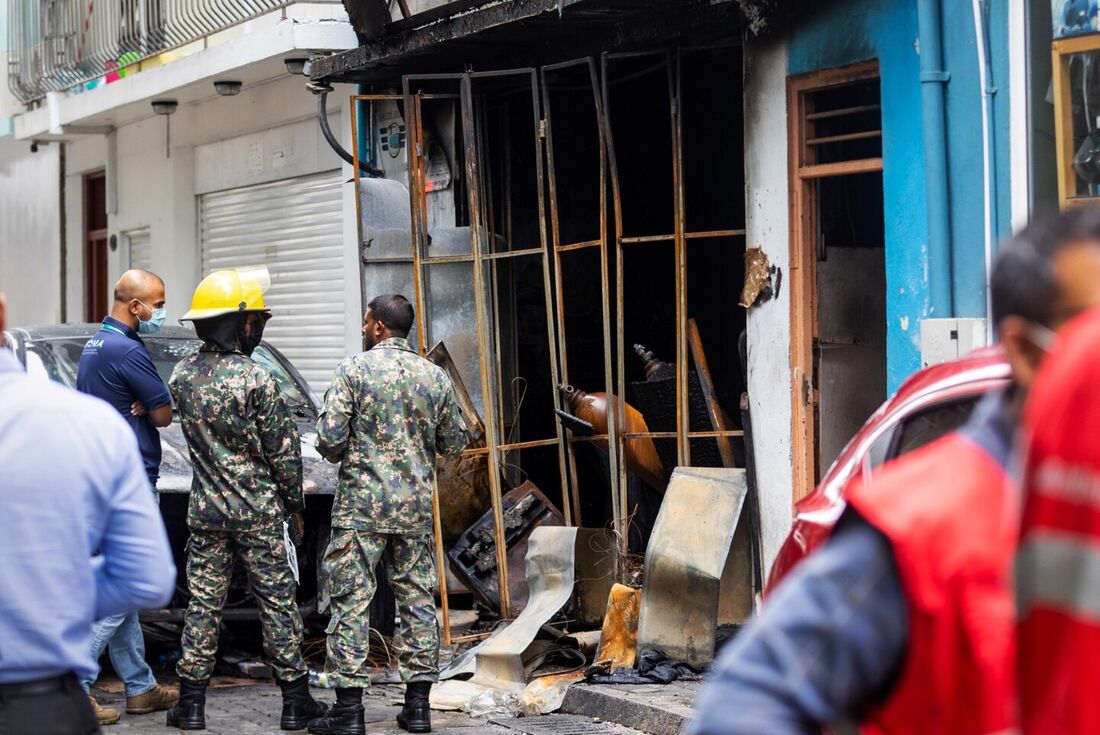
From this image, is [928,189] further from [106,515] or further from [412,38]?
[106,515]

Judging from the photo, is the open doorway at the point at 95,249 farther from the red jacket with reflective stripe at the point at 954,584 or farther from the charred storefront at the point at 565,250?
the red jacket with reflective stripe at the point at 954,584

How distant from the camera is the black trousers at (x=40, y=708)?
3070 millimetres

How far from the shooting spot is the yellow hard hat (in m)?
7.04

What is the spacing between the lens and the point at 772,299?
7.96m

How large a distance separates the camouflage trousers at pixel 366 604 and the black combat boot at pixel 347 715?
6cm

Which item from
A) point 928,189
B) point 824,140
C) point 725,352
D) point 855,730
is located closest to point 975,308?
point 928,189

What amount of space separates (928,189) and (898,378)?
0.90 m

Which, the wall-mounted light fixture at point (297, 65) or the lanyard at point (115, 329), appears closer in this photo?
the lanyard at point (115, 329)

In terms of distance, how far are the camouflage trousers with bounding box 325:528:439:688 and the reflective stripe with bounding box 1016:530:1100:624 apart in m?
5.51

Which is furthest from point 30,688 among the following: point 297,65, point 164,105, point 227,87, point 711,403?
point 164,105

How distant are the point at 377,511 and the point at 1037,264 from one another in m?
5.41

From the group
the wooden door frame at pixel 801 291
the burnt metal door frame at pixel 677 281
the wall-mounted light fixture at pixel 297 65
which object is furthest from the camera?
the wall-mounted light fixture at pixel 297 65

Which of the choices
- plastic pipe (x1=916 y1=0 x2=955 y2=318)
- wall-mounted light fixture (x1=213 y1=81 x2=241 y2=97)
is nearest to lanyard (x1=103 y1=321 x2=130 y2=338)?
plastic pipe (x1=916 y1=0 x2=955 y2=318)

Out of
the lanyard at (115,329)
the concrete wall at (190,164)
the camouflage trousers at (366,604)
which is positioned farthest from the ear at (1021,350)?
the concrete wall at (190,164)
